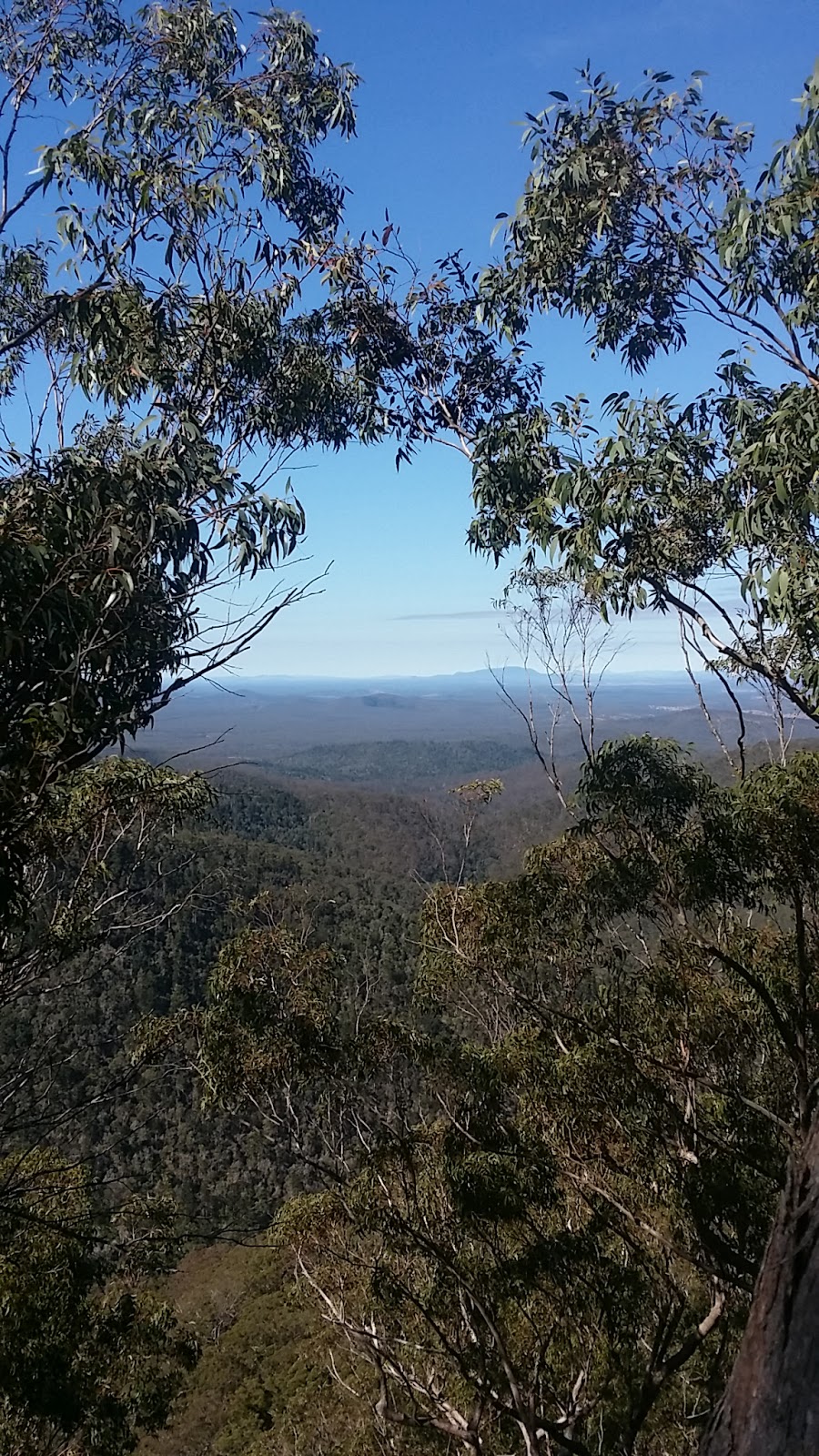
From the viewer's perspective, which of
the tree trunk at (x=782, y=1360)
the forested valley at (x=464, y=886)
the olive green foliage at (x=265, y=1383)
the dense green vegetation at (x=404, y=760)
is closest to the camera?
the tree trunk at (x=782, y=1360)

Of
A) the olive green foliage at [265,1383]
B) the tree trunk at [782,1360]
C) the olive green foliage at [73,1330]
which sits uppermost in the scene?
the tree trunk at [782,1360]

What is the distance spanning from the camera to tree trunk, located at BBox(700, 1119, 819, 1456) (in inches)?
52.6

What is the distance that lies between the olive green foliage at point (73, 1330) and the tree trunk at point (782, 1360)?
9.42 feet

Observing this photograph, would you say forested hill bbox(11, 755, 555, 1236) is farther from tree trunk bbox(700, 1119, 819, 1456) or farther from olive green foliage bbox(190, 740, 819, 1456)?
tree trunk bbox(700, 1119, 819, 1456)

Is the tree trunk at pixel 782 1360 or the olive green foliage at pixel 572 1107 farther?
the olive green foliage at pixel 572 1107

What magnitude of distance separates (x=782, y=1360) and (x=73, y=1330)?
14.8 feet

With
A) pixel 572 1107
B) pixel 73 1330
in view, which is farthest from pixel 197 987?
pixel 572 1107

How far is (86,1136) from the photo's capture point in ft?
99.0

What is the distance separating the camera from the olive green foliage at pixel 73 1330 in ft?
13.7

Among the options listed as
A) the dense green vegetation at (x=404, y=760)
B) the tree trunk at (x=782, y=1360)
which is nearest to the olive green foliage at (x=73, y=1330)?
the tree trunk at (x=782, y=1360)

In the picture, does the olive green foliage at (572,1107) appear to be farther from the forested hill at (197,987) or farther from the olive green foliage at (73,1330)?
the olive green foliage at (73,1330)

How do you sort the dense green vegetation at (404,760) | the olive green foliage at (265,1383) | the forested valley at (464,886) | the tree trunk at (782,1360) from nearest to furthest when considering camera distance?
the tree trunk at (782,1360) < the forested valley at (464,886) < the olive green foliage at (265,1383) < the dense green vegetation at (404,760)

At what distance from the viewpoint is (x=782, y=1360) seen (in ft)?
4.74

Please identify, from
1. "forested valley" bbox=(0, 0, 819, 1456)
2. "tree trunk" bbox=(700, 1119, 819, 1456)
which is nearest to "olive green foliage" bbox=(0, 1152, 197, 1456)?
"forested valley" bbox=(0, 0, 819, 1456)
